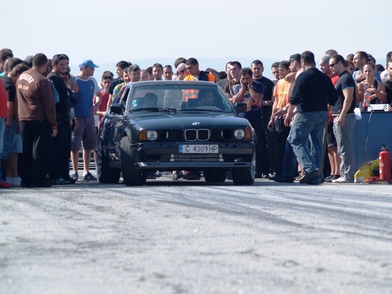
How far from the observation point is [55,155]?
1747cm

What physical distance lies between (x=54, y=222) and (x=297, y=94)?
758 centimetres

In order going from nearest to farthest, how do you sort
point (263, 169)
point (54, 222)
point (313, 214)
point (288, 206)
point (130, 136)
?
1. point (54, 222)
2. point (313, 214)
3. point (288, 206)
4. point (130, 136)
5. point (263, 169)

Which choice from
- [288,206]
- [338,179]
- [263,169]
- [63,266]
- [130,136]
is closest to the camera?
[63,266]

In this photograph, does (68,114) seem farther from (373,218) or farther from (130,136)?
(373,218)

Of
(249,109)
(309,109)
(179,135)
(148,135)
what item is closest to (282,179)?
(309,109)

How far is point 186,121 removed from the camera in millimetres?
15953

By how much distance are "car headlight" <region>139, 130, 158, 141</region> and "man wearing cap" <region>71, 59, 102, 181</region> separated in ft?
11.3

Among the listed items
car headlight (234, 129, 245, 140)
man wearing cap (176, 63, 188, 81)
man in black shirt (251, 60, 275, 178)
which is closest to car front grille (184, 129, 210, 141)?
car headlight (234, 129, 245, 140)

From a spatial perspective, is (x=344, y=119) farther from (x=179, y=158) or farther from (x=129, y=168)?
(x=129, y=168)

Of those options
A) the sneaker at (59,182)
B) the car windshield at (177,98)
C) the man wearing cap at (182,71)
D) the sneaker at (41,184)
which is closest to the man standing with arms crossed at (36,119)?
the sneaker at (41,184)

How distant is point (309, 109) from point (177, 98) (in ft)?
6.89

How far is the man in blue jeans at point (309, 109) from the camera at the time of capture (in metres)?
16.8

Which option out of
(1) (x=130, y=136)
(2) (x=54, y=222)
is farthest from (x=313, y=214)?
(1) (x=130, y=136)

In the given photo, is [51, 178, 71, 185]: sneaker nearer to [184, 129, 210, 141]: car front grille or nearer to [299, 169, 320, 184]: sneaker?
[184, 129, 210, 141]: car front grille
